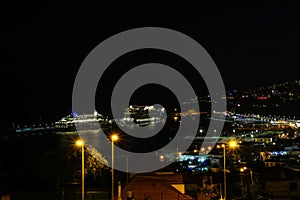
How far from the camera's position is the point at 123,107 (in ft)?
91.5

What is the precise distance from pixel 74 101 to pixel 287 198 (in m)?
25.5

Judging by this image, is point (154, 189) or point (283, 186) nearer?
point (154, 189)

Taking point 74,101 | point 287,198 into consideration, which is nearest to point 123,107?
point 74,101

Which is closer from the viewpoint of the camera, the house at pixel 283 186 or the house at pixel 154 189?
the house at pixel 154 189

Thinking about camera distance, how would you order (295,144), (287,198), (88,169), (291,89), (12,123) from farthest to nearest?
(291,89)
(12,123)
(295,144)
(88,169)
(287,198)

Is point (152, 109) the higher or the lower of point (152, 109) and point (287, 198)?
the higher

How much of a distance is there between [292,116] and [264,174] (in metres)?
24.6

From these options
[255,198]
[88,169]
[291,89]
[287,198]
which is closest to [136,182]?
[255,198]

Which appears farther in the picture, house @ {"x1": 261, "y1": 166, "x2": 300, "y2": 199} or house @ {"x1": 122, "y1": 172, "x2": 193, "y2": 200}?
house @ {"x1": 261, "y1": 166, "x2": 300, "y2": 199}

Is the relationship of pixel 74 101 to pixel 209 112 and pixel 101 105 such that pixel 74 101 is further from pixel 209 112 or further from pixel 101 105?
pixel 209 112

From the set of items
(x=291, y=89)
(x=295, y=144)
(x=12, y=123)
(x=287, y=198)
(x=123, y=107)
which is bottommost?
(x=287, y=198)

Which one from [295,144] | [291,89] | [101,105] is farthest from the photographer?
[291,89]

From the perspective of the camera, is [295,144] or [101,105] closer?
[295,144]

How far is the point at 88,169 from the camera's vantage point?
20.4 feet
